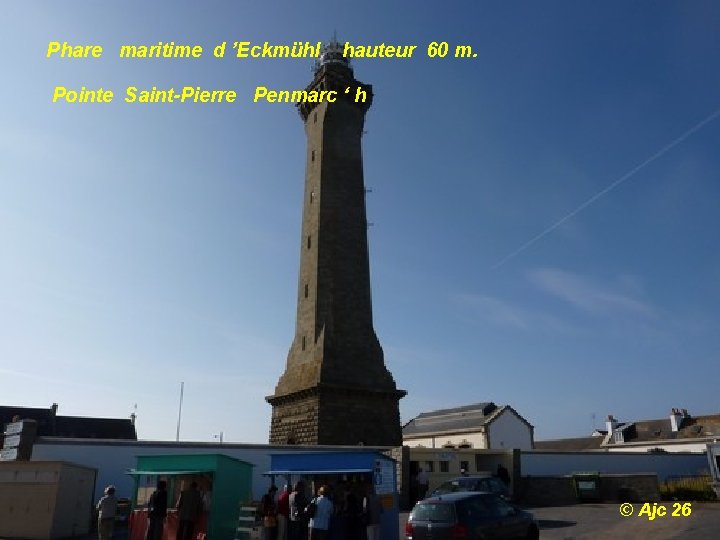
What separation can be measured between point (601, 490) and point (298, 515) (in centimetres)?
1729

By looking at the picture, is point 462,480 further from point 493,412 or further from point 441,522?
point 493,412

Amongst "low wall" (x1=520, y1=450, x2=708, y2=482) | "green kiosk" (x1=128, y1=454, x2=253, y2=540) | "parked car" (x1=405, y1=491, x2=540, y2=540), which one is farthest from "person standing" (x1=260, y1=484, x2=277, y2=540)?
"low wall" (x1=520, y1=450, x2=708, y2=482)

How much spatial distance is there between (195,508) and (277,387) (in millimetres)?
18173

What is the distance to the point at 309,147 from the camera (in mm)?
34688

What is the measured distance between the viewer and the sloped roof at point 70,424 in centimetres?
5372

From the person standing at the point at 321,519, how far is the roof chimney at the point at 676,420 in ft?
161

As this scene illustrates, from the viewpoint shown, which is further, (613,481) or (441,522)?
(613,481)

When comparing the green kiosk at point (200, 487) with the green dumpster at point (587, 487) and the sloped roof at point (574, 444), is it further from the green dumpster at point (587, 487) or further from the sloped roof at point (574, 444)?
the sloped roof at point (574, 444)

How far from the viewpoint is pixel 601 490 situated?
24.5 meters

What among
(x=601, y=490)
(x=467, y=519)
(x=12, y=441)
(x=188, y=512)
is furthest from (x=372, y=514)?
(x=601, y=490)

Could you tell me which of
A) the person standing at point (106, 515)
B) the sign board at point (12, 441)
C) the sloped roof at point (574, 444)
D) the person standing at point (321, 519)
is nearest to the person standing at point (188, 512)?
the person standing at point (106, 515)

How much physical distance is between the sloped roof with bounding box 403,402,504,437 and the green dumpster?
20446mm

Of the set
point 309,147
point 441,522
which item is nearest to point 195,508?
point 441,522

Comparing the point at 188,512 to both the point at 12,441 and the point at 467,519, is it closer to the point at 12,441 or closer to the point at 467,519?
the point at 467,519
